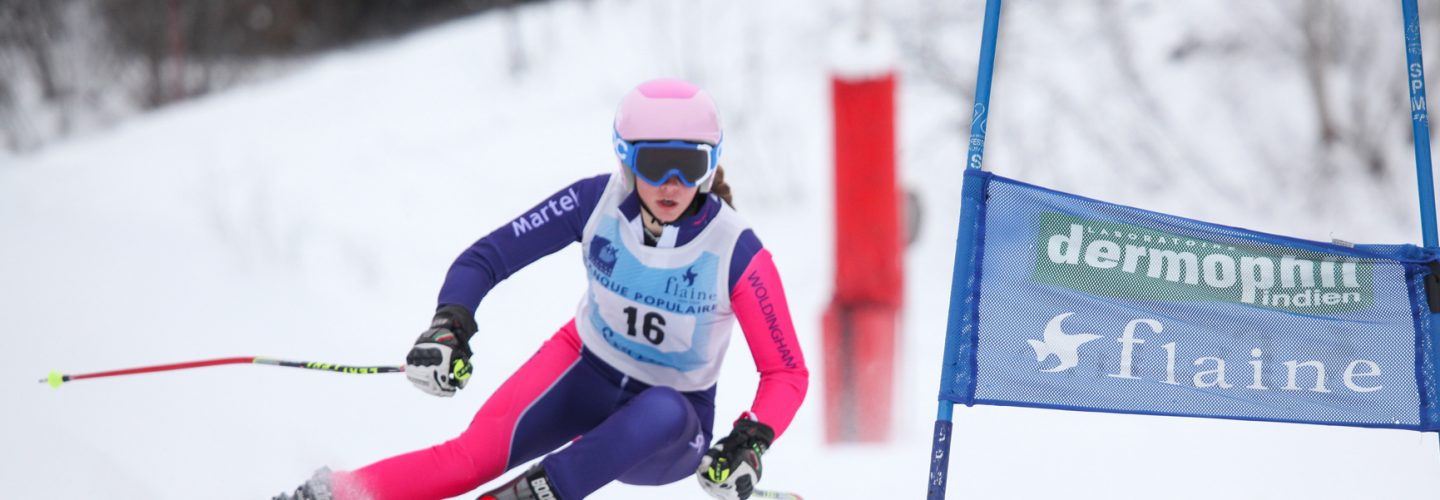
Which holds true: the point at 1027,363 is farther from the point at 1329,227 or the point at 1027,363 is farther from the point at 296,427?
the point at 1329,227

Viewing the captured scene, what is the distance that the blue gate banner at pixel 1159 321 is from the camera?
2844mm

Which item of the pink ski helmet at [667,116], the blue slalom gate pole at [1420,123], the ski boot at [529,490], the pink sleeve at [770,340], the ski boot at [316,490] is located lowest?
the ski boot at [316,490]

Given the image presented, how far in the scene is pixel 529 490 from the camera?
2.64m

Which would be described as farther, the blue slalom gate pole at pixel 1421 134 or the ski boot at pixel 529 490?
the blue slalom gate pole at pixel 1421 134

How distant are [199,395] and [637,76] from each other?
6305 mm

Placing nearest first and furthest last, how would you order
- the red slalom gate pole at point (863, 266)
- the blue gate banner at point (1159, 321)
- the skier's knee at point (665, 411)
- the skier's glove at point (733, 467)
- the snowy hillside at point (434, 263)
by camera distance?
the skier's glove at point (733, 467) → the skier's knee at point (665, 411) → the blue gate banner at point (1159, 321) → the snowy hillside at point (434, 263) → the red slalom gate pole at point (863, 266)

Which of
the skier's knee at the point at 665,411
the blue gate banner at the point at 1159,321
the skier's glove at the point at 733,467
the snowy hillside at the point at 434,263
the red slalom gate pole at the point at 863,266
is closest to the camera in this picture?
the skier's glove at the point at 733,467

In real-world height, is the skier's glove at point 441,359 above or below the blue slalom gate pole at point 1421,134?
below

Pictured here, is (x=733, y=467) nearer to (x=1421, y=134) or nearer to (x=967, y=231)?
(x=967, y=231)

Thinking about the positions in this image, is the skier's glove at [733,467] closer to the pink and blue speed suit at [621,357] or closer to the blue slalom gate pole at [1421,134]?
the pink and blue speed suit at [621,357]

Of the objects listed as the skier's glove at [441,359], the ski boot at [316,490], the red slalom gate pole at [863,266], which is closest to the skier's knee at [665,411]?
the skier's glove at [441,359]

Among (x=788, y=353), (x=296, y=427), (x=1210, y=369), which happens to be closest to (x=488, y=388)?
(x=296, y=427)

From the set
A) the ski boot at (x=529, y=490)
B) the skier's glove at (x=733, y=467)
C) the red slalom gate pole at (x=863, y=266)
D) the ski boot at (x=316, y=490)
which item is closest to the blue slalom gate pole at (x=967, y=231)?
the skier's glove at (x=733, y=467)

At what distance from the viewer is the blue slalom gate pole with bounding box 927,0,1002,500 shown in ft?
9.02
